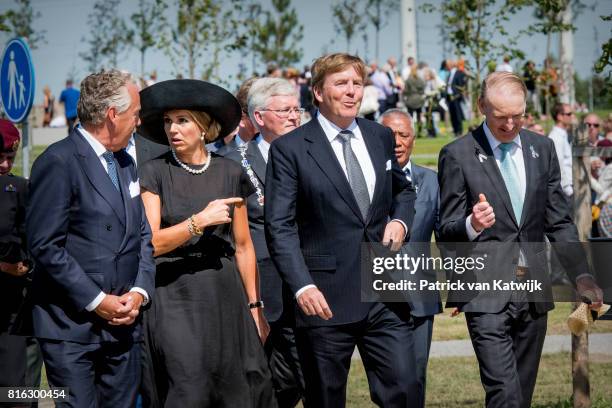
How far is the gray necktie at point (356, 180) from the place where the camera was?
232 inches

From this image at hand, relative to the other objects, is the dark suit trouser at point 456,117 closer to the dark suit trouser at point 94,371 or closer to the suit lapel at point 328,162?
the suit lapel at point 328,162

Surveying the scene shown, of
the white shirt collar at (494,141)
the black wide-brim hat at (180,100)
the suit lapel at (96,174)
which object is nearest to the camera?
the suit lapel at (96,174)

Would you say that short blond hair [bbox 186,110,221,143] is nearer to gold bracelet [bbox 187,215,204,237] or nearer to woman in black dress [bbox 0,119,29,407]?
gold bracelet [bbox 187,215,204,237]

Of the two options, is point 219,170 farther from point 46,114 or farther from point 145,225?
point 46,114

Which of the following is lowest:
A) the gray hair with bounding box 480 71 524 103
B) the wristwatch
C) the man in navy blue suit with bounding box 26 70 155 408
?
the wristwatch

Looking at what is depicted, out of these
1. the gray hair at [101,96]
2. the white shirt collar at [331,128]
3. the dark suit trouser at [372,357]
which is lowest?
the dark suit trouser at [372,357]

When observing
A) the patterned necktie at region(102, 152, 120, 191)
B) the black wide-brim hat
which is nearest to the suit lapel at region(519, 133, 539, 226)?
the black wide-brim hat

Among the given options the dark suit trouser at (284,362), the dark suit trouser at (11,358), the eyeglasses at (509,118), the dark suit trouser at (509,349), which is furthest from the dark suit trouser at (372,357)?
the dark suit trouser at (11,358)

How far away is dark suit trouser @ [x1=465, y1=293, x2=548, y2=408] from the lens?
6359 millimetres

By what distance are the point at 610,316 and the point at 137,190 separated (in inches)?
142

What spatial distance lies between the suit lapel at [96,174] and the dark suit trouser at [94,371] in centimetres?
66

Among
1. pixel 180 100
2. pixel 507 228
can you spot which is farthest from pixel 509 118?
pixel 180 100

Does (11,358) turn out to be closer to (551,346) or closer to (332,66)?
(332,66)

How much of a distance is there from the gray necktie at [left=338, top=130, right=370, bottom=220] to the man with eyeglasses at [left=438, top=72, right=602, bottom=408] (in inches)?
30.5
